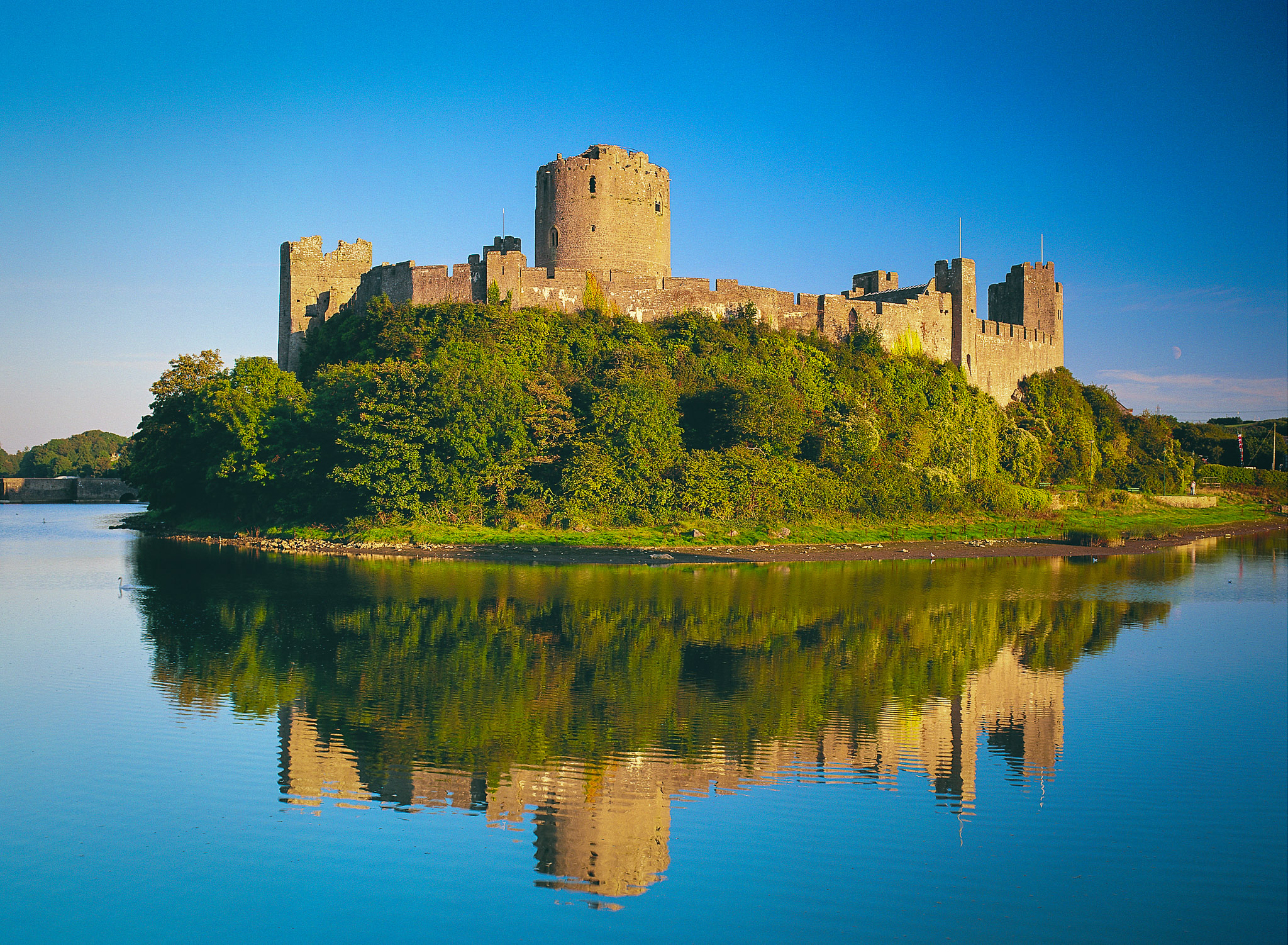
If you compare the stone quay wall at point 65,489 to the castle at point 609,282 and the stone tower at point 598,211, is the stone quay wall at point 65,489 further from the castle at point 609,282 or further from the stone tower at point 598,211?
the stone tower at point 598,211

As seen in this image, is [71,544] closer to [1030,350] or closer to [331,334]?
[331,334]

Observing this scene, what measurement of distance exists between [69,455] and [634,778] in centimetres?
10165

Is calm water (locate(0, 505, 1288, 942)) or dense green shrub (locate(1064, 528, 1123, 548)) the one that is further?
dense green shrub (locate(1064, 528, 1123, 548))

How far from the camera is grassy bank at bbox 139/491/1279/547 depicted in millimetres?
25531

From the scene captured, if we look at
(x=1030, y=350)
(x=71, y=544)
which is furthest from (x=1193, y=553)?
(x=71, y=544)

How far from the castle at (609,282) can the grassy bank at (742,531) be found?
23.2 feet

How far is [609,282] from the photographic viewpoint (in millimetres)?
32344

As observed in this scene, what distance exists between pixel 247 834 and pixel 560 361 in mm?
23203

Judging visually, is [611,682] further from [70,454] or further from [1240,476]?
[70,454]

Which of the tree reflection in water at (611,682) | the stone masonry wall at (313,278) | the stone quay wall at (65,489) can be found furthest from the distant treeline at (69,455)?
→ the tree reflection in water at (611,682)

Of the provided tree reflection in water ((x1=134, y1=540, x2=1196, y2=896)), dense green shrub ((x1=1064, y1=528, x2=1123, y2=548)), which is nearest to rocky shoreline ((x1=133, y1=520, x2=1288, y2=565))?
dense green shrub ((x1=1064, y1=528, x2=1123, y2=548))

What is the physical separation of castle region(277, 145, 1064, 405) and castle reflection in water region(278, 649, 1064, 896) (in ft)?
75.7

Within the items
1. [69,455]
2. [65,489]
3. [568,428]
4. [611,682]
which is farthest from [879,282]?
[69,455]

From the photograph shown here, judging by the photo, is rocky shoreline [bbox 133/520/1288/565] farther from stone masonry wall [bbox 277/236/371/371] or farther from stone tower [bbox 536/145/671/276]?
stone tower [bbox 536/145/671/276]
